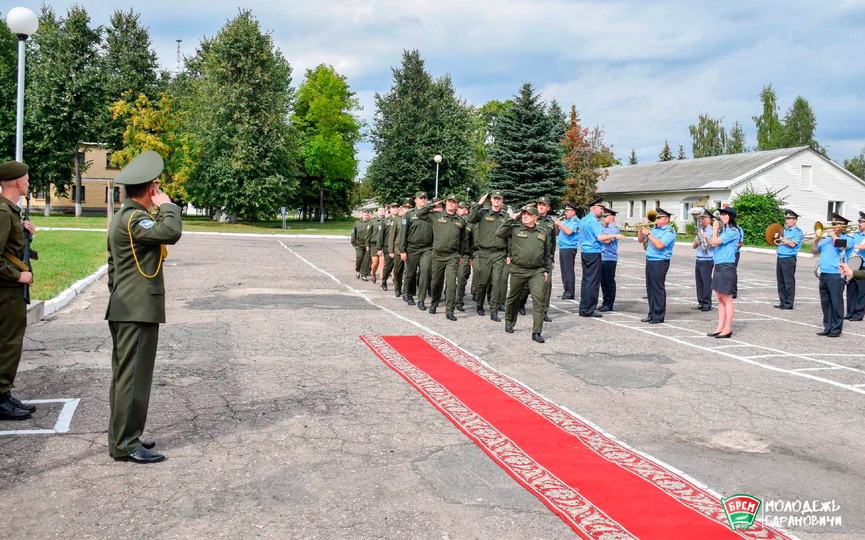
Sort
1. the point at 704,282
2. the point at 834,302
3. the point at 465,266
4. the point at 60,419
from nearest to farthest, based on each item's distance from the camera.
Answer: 1. the point at 60,419
2. the point at 834,302
3. the point at 465,266
4. the point at 704,282

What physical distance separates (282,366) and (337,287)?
8.64m

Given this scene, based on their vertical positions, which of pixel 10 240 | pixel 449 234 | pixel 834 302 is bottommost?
pixel 834 302

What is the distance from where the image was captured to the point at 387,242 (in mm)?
16938

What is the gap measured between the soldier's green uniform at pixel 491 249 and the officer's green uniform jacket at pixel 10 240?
307 inches

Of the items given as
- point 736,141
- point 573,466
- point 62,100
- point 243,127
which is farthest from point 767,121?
point 573,466

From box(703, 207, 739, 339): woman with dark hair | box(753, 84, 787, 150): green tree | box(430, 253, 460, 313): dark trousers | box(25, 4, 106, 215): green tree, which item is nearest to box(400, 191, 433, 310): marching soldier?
box(430, 253, 460, 313): dark trousers

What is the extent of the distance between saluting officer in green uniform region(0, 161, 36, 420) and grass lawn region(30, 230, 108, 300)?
6799 mm

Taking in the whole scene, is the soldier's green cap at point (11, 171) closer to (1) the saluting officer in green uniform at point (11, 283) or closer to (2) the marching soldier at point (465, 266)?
(1) the saluting officer in green uniform at point (11, 283)

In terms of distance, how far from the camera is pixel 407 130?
203 feet

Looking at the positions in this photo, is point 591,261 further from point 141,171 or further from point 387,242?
point 141,171

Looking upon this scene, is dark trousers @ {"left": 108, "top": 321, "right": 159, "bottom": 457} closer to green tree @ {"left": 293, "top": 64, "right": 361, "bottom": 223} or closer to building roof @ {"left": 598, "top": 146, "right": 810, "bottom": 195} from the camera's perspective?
building roof @ {"left": 598, "top": 146, "right": 810, "bottom": 195}

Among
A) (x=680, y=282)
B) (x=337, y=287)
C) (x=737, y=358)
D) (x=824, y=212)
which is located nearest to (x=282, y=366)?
(x=737, y=358)

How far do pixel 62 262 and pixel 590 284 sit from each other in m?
13.7

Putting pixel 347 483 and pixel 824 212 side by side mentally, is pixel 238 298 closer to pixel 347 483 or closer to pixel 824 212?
pixel 347 483
